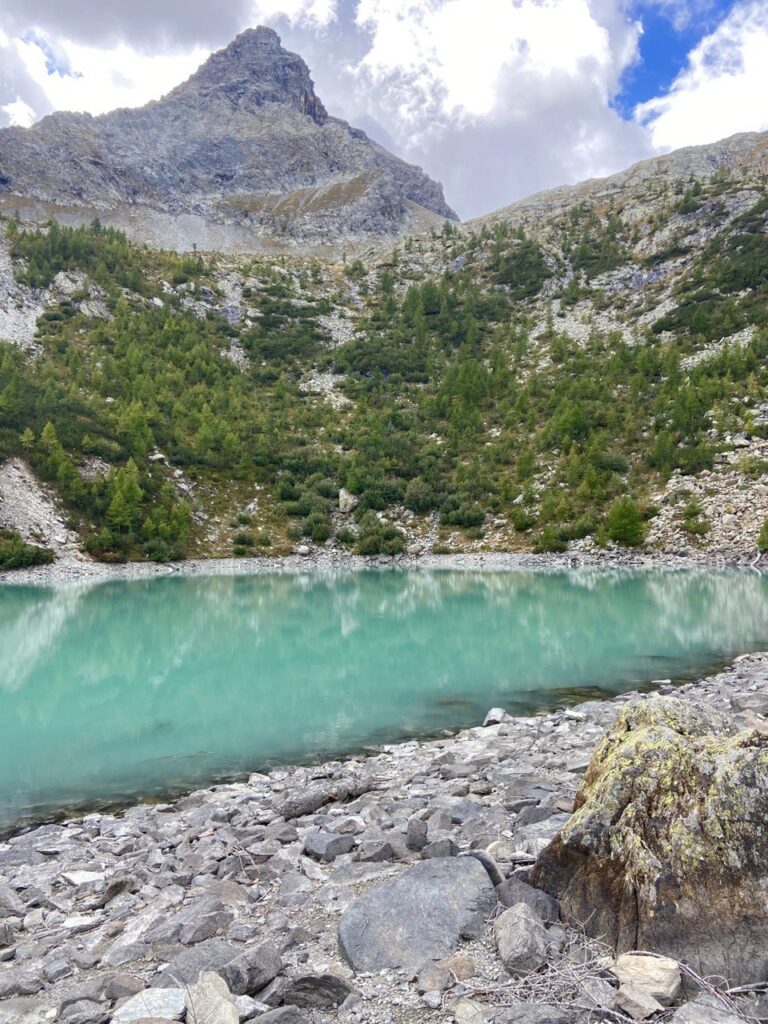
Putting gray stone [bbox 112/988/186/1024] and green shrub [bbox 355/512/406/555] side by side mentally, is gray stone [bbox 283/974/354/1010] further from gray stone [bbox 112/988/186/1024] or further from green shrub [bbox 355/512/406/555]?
green shrub [bbox 355/512/406/555]

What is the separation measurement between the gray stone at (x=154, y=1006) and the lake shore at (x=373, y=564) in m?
44.9

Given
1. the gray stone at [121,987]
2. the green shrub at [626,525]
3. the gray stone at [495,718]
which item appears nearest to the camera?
the gray stone at [121,987]

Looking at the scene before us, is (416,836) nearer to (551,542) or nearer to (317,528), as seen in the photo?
(551,542)

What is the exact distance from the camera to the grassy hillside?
2261 inches

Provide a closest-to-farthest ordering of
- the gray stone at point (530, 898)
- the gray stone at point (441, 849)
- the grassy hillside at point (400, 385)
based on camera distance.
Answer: the gray stone at point (530, 898)
the gray stone at point (441, 849)
the grassy hillside at point (400, 385)

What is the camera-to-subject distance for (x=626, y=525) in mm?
50781

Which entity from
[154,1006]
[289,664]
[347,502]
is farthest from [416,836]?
[347,502]

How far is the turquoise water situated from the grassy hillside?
1929 cm

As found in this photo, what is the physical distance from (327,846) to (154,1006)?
2999mm

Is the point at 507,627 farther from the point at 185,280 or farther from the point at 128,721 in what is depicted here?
the point at 185,280

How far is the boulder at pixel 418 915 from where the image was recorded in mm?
4234

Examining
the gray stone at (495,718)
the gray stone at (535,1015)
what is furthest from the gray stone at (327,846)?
the gray stone at (495,718)

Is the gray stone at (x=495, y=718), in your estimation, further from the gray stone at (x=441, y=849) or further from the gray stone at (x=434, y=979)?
the gray stone at (x=434, y=979)

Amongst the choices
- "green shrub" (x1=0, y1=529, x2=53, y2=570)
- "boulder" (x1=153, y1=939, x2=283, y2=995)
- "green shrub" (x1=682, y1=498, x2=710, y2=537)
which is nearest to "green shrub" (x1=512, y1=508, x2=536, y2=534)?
"green shrub" (x1=682, y1=498, x2=710, y2=537)
